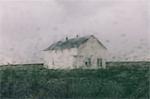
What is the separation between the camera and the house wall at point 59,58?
18777mm

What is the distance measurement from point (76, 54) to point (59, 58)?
108 centimetres

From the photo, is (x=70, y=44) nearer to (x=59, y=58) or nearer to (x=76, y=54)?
(x=59, y=58)

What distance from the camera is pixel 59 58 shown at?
20531 millimetres

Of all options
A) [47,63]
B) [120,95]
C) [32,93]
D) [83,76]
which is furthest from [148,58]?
[47,63]

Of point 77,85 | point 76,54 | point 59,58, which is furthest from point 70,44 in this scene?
point 77,85

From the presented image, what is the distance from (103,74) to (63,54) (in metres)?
7.27

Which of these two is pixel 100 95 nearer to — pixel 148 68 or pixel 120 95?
pixel 120 95

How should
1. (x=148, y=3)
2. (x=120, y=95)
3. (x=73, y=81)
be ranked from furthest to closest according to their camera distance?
1. (x=73, y=81)
2. (x=120, y=95)
3. (x=148, y=3)

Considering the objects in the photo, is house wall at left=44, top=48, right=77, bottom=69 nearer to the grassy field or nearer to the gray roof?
the gray roof

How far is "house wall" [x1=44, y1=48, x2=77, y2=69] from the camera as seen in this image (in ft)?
61.6

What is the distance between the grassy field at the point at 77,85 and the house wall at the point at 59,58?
406 centimetres

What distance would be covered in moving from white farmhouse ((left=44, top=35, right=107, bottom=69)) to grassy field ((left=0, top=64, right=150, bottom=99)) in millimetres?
4363

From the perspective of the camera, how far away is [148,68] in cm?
1398

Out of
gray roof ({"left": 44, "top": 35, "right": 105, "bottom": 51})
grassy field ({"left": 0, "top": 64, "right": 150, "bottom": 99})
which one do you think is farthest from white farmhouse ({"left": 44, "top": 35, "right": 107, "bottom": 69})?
grassy field ({"left": 0, "top": 64, "right": 150, "bottom": 99})
